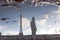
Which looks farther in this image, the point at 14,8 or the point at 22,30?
the point at 14,8

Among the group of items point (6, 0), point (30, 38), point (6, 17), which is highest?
point (6, 0)

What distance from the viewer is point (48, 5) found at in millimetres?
2994

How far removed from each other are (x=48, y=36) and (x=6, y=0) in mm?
853

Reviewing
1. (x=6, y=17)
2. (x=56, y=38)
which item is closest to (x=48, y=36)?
(x=56, y=38)

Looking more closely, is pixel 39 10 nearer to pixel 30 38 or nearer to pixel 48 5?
pixel 48 5

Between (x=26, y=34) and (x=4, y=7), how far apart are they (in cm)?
59

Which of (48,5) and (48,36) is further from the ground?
(48,5)

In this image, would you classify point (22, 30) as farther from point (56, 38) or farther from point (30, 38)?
point (56, 38)

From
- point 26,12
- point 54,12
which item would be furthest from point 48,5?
point 26,12

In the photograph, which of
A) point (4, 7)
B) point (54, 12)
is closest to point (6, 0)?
point (4, 7)

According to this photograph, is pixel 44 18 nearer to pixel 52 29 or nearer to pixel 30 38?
pixel 52 29

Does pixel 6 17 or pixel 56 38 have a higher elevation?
pixel 6 17

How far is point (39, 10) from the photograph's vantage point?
2957 millimetres

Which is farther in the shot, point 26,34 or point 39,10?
point 39,10
